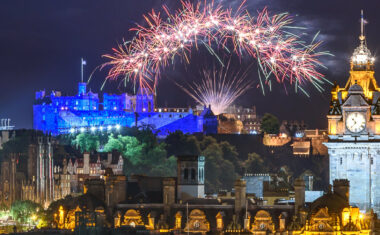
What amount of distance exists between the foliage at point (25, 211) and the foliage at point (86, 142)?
148 ft

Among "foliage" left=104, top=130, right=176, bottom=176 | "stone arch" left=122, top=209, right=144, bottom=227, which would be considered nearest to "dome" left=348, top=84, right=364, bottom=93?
"stone arch" left=122, top=209, right=144, bottom=227

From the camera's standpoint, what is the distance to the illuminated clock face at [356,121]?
82.0 metres

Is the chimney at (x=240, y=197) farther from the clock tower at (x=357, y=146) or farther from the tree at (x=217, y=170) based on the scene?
the tree at (x=217, y=170)

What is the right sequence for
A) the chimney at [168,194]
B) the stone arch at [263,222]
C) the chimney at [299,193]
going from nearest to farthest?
the stone arch at [263,222] < the chimney at [299,193] < the chimney at [168,194]

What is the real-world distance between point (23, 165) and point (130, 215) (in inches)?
3750

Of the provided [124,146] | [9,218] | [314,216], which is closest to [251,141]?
[124,146]

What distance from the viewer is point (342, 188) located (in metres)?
77.8

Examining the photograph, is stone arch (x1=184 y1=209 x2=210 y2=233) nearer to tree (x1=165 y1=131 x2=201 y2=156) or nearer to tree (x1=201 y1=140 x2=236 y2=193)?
tree (x1=201 y1=140 x2=236 y2=193)

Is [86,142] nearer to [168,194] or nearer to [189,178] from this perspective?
[189,178]

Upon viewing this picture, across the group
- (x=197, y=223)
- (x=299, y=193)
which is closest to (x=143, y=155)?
(x=299, y=193)

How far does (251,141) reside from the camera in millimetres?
192750

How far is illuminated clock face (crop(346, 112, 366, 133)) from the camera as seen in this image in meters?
82.0

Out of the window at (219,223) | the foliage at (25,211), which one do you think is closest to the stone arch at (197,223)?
the window at (219,223)

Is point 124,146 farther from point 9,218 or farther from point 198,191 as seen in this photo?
point 198,191
